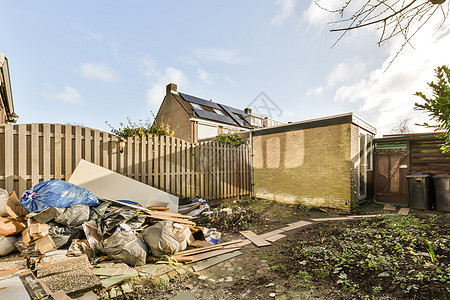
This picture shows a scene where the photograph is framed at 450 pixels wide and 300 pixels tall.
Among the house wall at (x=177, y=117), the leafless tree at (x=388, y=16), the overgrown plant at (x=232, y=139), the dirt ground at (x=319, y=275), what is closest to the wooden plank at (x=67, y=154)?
the dirt ground at (x=319, y=275)

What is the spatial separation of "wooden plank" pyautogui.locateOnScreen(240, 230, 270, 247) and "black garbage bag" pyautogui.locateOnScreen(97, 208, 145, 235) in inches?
90.3

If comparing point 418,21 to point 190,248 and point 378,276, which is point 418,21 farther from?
point 190,248

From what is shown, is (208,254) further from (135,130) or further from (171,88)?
(171,88)

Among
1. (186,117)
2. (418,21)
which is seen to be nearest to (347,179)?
(418,21)

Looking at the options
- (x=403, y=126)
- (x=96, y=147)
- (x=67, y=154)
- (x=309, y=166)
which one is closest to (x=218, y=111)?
(x=309, y=166)

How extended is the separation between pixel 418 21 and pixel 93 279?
187 inches

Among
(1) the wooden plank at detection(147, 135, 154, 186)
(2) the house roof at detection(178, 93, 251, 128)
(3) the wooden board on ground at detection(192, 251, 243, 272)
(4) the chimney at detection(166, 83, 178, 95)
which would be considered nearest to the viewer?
(3) the wooden board on ground at detection(192, 251, 243, 272)

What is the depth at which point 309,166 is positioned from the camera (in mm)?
7473

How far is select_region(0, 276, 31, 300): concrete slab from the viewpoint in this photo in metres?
1.83

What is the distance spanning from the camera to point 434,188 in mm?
6504

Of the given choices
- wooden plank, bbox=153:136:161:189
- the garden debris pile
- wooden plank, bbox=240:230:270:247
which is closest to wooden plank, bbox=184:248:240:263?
the garden debris pile

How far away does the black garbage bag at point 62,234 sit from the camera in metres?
3.11

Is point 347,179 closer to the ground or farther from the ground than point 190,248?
farther from the ground

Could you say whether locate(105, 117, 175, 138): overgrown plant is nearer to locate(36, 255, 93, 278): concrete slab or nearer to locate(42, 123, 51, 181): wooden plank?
locate(42, 123, 51, 181): wooden plank
